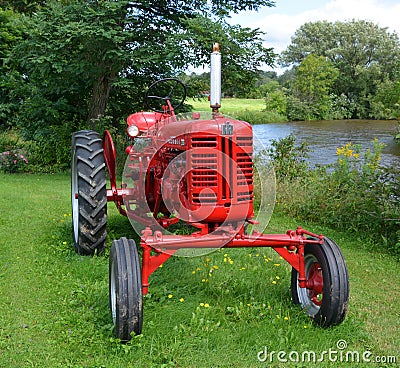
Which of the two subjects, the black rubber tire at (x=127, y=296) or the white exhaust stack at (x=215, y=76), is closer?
the black rubber tire at (x=127, y=296)

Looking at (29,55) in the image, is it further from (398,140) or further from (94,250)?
(398,140)

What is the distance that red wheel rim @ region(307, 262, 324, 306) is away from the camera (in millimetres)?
3611

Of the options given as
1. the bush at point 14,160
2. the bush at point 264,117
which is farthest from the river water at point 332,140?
the bush at point 14,160

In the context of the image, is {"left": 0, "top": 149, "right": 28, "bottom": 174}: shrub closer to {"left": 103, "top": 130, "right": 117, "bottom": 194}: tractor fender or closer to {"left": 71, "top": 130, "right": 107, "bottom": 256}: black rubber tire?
{"left": 103, "top": 130, "right": 117, "bottom": 194}: tractor fender

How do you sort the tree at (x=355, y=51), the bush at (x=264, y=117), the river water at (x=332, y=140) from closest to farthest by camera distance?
the river water at (x=332, y=140) < the bush at (x=264, y=117) < the tree at (x=355, y=51)

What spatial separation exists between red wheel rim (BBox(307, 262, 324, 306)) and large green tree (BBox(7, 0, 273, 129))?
629 centimetres

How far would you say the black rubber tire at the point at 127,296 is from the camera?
3.08 metres

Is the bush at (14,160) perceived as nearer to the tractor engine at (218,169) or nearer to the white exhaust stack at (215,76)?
the tractor engine at (218,169)

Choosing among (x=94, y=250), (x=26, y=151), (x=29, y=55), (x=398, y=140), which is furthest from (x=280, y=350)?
(x=26, y=151)

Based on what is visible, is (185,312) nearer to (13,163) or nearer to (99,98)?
(99,98)

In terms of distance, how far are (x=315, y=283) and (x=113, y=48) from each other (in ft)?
24.2

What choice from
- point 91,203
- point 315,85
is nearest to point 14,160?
point 91,203

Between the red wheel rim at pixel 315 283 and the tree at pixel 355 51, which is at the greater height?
the tree at pixel 355 51

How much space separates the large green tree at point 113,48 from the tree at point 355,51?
1961 centimetres
